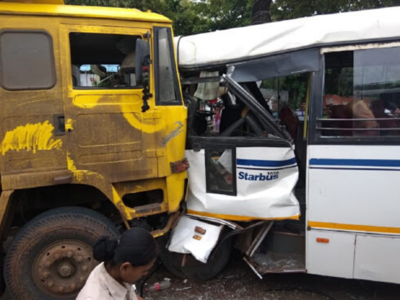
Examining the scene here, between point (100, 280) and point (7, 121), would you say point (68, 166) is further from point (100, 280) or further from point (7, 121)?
point (100, 280)

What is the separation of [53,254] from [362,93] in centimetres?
307

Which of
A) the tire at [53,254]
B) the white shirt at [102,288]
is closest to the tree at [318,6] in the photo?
the tire at [53,254]

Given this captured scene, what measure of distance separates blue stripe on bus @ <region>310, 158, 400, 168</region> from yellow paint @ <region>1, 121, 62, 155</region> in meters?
2.27

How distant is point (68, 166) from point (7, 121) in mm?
600

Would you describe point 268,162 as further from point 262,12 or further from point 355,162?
point 262,12

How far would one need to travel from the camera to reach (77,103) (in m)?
3.10

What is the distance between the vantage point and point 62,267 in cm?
319

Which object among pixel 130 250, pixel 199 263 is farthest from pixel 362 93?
pixel 130 250

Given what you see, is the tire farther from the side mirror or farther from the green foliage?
the green foliage

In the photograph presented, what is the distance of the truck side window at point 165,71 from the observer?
333cm

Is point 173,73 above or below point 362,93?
above

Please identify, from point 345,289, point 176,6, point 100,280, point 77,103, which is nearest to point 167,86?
point 77,103

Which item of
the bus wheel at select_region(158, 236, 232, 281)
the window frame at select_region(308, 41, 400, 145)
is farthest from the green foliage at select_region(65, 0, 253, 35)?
the bus wheel at select_region(158, 236, 232, 281)

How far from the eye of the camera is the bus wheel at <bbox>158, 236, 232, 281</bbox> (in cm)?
390
